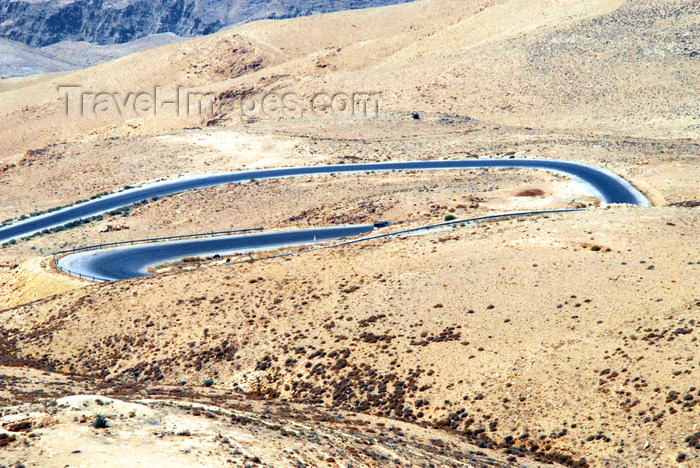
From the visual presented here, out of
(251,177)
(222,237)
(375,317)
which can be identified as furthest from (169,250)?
(251,177)

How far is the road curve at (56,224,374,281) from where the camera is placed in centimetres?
4253

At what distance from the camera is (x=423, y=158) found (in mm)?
70125

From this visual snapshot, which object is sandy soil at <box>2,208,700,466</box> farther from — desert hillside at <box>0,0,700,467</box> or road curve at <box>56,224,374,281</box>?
road curve at <box>56,224,374,281</box>

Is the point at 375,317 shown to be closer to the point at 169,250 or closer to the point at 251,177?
the point at 169,250

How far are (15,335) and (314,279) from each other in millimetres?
13263

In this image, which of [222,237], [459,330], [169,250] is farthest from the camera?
[222,237]

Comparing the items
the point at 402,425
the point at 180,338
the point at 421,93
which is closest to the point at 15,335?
the point at 180,338

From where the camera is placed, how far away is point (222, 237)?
50.0 m

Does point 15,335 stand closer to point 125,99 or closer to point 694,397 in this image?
point 694,397

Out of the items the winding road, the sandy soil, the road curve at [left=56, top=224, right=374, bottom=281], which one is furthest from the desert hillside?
the winding road

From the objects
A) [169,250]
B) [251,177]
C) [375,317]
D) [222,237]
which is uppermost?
[251,177]

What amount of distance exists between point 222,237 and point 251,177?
18.4 meters

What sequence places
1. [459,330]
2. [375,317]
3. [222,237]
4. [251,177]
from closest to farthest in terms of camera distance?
1. [459,330]
2. [375,317]
3. [222,237]
4. [251,177]

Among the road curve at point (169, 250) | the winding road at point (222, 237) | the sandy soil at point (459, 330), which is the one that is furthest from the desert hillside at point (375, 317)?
the winding road at point (222, 237)
